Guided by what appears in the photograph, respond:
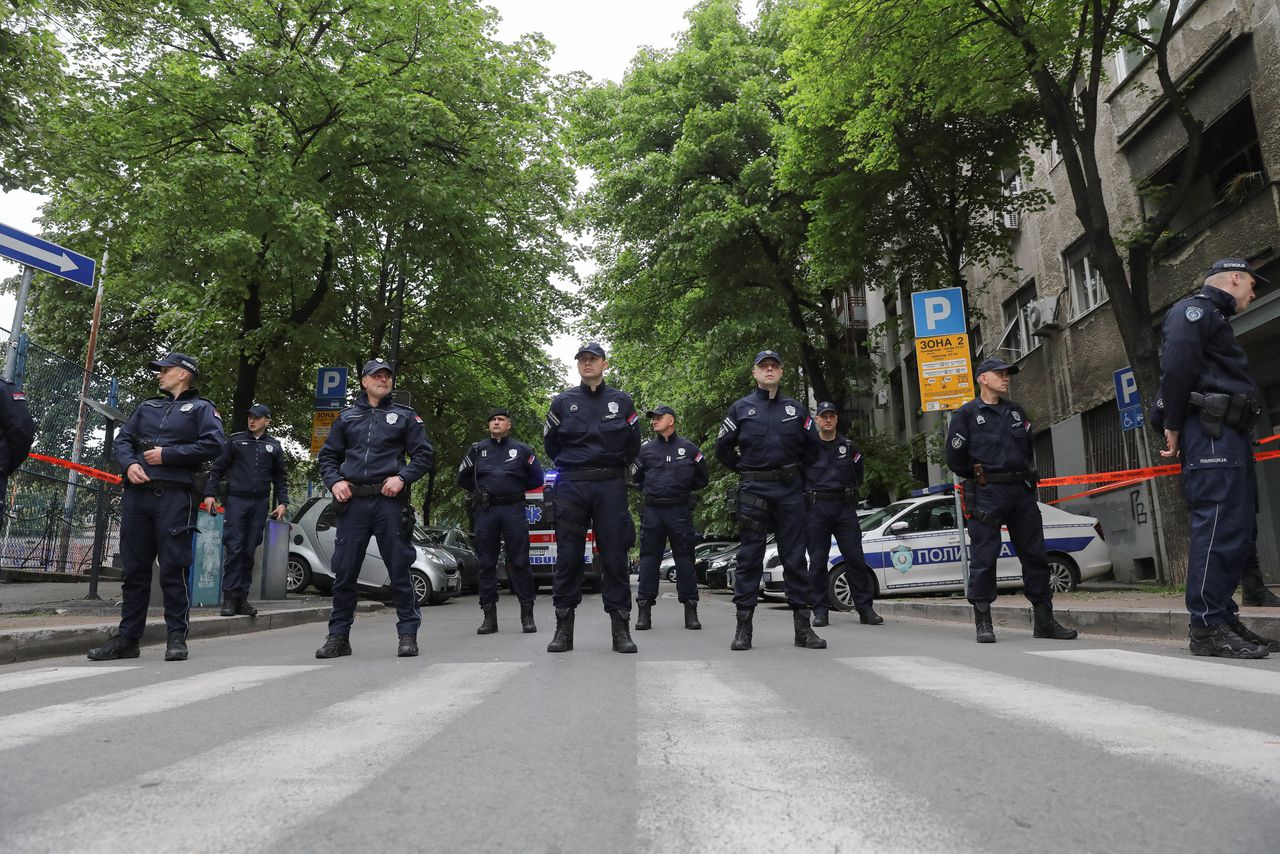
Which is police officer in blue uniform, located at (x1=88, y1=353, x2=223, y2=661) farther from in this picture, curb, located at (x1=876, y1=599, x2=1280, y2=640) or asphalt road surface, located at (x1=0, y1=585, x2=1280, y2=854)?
curb, located at (x1=876, y1=599, x2=1280, y2=640)

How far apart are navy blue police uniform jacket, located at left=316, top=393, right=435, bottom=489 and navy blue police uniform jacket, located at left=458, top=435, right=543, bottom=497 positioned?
6.76ft

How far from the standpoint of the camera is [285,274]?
13.7 metres

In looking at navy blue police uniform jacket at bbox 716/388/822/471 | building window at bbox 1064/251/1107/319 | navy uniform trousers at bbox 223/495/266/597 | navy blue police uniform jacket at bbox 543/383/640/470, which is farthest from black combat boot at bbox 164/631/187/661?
building window at bbox 1064/251/1107/319

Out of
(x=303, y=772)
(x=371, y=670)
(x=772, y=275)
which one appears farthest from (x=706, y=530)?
(x=303, y=772)

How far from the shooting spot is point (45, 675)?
17.7ft

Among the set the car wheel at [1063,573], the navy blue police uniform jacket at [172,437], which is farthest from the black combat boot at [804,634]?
the car wheel at [1063,573]

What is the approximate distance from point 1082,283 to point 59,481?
18.3 m

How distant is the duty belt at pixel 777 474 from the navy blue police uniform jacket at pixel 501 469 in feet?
9.46

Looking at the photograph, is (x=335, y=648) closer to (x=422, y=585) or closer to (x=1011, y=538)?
(x=1011, y=538)

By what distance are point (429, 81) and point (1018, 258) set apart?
13789 mm

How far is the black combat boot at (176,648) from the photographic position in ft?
21.2

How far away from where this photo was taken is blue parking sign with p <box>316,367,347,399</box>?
51.7 feet

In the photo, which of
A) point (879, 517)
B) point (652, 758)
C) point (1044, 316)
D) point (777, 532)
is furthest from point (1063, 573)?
point (652, 758)

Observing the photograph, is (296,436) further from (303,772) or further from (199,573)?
(303,772)
